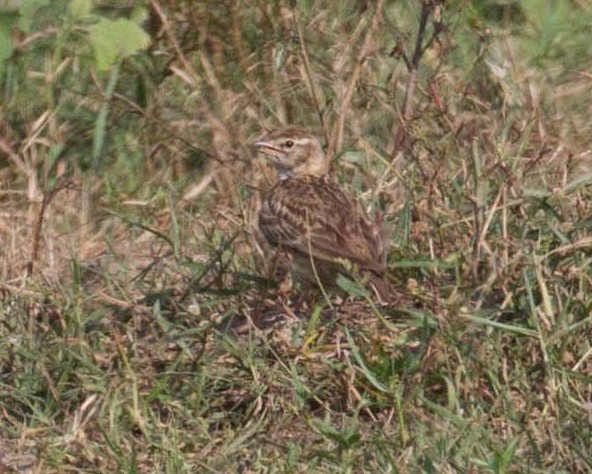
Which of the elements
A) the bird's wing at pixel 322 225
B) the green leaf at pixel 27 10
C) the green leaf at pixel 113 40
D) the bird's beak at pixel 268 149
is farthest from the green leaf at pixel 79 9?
the bird's wing at pixel 322 225

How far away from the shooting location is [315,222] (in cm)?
784

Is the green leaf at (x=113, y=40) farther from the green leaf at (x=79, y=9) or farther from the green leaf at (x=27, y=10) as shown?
the green leaf at (x=27, y=10)

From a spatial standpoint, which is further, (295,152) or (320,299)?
(295,152)

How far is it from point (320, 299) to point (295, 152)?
4.00 ft

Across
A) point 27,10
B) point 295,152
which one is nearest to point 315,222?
point 295,152

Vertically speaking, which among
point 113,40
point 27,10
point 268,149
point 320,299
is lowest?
point 268,149

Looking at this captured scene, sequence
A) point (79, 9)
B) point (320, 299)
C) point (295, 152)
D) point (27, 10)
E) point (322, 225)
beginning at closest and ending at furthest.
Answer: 1. point (320, 299)
2. point (322, 225)
3. point (295, 152)
4. point (27, 10)
5. point (79, 9)

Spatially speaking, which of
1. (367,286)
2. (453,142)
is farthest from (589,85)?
(367,286)

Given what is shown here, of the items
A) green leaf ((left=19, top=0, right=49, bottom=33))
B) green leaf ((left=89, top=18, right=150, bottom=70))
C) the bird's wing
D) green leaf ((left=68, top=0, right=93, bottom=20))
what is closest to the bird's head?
the bird's wing

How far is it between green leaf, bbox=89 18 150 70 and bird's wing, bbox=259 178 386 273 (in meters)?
1.05

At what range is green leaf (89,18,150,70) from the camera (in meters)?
8.88

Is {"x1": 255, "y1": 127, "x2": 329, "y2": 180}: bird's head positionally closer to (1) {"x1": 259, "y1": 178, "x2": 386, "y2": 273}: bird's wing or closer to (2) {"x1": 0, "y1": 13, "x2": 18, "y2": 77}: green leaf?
(1) {"x1": 259, "y1": 178, "x2": 386, "y2": 273}: bird's wing

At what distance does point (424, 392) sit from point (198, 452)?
0.80 metres

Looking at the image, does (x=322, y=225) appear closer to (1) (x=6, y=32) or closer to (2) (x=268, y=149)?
(2) (x=268, y=149)
